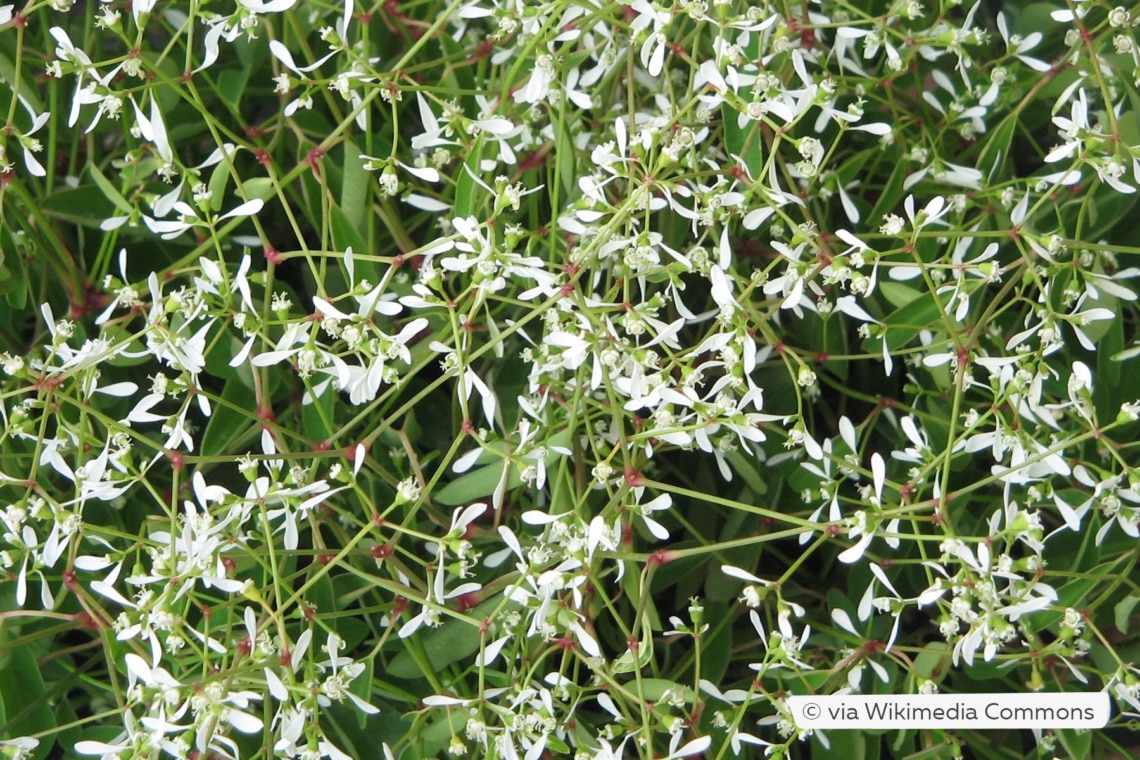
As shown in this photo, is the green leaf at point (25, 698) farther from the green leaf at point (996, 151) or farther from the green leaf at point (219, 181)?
the green leaf at point (996, 151)

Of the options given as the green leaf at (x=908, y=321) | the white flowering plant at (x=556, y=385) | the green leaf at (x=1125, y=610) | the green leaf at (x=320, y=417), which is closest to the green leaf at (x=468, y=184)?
the white flowering plant at (x=556, y=385)

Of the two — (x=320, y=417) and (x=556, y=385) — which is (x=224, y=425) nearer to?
(x=320, y=417)

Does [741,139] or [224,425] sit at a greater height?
[741,139]

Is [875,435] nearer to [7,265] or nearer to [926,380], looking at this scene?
[926,380]

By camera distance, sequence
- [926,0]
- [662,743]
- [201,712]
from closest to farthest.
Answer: [201,712]
[662,743]
[926,0]

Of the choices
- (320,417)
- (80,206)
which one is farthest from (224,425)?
(80,206)

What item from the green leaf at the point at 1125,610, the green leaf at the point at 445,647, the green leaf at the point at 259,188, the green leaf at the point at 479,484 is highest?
the green leaf at the point at 259,188

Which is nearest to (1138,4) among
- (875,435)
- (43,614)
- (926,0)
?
(926,0)

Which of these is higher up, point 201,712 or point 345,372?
point 345,372
